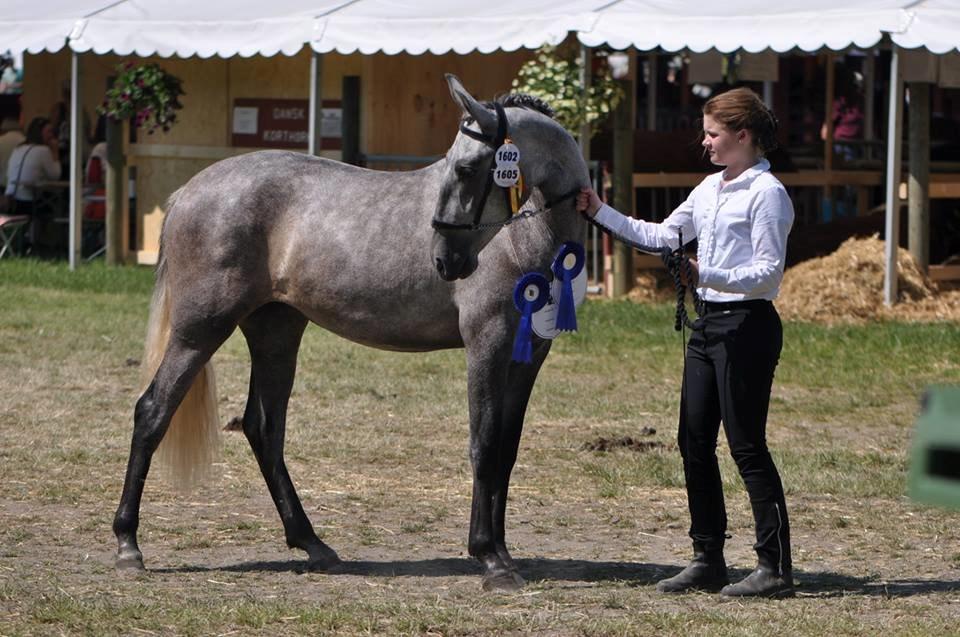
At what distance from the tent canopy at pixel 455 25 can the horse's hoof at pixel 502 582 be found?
8561 millimetres

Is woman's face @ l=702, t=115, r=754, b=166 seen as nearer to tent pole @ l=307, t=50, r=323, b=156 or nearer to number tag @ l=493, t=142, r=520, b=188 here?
number tag @ l=493, t=142, r=520, b=188

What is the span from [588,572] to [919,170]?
10126 mm

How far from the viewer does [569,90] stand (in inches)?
611

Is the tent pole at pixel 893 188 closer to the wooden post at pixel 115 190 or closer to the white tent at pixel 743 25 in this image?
the white tent at pixel 743 25

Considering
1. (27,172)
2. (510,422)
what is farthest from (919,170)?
(27,172)

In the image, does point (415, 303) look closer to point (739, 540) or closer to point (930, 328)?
point (739, 540)

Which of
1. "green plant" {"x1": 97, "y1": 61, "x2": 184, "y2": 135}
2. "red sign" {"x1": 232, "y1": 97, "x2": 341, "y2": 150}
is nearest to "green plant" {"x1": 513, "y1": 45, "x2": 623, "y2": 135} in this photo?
"red sign" {"x1": 232, "y1": 97, "x2": 341, "y2": 150}

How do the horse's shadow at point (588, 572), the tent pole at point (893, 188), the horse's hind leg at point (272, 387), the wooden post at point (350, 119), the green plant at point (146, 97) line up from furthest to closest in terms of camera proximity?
the wooden post at point (350, 119)
the green plant at point (146, 97)
the tent pole at point (893, 188)
the horse's hind leg at point (272, 387)
the horse's shadow at point (588, 572)

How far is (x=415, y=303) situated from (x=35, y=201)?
1603 cm

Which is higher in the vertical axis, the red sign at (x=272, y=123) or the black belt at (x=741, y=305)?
the red sign at (x=272, y=123)

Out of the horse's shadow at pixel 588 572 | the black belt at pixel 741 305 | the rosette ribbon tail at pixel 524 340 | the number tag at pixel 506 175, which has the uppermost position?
the number tag at pixel 506 175

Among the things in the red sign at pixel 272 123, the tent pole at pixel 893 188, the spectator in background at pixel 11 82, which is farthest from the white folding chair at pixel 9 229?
the spectator in background at pixel 11 82

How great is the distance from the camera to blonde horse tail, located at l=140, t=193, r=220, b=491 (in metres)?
6.32

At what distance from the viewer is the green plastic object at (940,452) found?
1755mm
